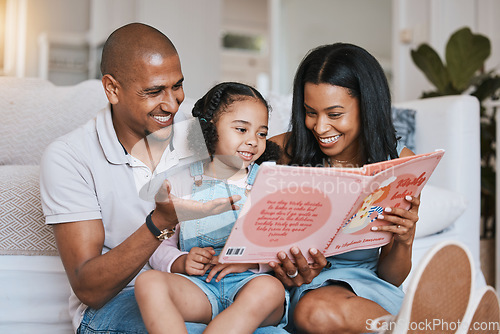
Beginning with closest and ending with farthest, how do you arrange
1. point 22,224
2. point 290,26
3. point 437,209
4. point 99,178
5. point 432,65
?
point 99,178
point 22,224
point 437,209
point 432,65
point 290,26

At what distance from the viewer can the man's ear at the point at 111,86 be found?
963 millimetres

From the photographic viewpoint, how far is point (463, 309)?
798 millimetres

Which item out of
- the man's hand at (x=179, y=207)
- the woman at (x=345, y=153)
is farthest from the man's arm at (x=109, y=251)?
the woman at (x=345, y=153)

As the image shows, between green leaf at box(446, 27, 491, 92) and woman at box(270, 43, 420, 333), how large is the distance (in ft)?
4.01

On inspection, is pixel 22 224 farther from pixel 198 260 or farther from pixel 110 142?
pixel 198 260

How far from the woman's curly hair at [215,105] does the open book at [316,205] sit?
0.29m

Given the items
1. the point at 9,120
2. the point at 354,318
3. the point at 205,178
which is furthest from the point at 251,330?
the point at 9,120

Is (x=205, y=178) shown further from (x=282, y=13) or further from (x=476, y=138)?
(x=282, y=13)

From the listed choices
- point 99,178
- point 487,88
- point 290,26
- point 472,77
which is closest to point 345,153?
point 99,178

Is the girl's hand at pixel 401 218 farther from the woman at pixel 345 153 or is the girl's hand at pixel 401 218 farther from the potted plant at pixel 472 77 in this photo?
the potted plant at pixel 472 77

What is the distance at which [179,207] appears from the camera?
738mm

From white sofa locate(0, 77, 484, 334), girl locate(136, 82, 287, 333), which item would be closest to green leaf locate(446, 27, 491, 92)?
white sofa locate(0, 77, 484, 334)

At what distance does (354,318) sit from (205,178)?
1.34 ft

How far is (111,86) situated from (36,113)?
28.2 inches
